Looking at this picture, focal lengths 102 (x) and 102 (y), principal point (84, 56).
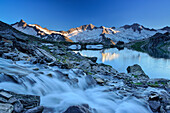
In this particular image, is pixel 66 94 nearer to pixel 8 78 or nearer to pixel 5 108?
pixel 8 78

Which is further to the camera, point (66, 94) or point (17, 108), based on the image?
point (66, 94)

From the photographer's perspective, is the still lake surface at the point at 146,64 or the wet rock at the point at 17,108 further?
the still lake surface at the point at 146,64

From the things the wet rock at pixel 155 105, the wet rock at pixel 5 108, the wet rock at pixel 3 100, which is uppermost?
the wet rock at pixel 3 100

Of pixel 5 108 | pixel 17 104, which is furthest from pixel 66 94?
pixel 5 108

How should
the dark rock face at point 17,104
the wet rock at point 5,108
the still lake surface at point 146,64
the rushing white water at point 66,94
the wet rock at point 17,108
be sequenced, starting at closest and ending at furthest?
the wet rock at point 5,108 < the dark rock face at point 17,104 < the wet rock at point 17,108 < the rushing white water at point 66,94 < the still lake surface at point 146,64

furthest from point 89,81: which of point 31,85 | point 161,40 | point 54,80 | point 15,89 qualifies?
point 161,40

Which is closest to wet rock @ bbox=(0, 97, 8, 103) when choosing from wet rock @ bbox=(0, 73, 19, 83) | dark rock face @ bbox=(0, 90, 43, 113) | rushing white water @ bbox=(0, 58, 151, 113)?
dark rock face @ bbox=(0, 90, 43, 113)

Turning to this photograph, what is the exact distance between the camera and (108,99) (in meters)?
5.12

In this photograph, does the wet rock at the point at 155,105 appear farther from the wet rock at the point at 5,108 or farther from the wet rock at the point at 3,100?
the wet rock at the point at 3,100

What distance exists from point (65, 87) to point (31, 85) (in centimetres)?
166

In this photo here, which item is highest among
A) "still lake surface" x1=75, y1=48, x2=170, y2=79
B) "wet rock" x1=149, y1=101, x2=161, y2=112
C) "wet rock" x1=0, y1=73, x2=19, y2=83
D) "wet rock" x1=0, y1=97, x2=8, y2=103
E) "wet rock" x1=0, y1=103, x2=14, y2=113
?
"wet rock" x1=0, y1=73, x2=19, y2=83

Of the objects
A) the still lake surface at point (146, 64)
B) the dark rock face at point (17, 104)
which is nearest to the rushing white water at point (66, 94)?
the dark rock face at point (17, 104)

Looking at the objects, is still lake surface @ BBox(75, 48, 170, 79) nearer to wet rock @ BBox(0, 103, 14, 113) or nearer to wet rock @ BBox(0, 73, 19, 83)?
wet rock @ BBox(0, 73, 19, 83)

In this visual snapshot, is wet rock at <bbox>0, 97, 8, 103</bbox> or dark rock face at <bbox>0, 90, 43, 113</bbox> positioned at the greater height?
wet rock at <bbox>0, 97, 8, 103</bbox>
